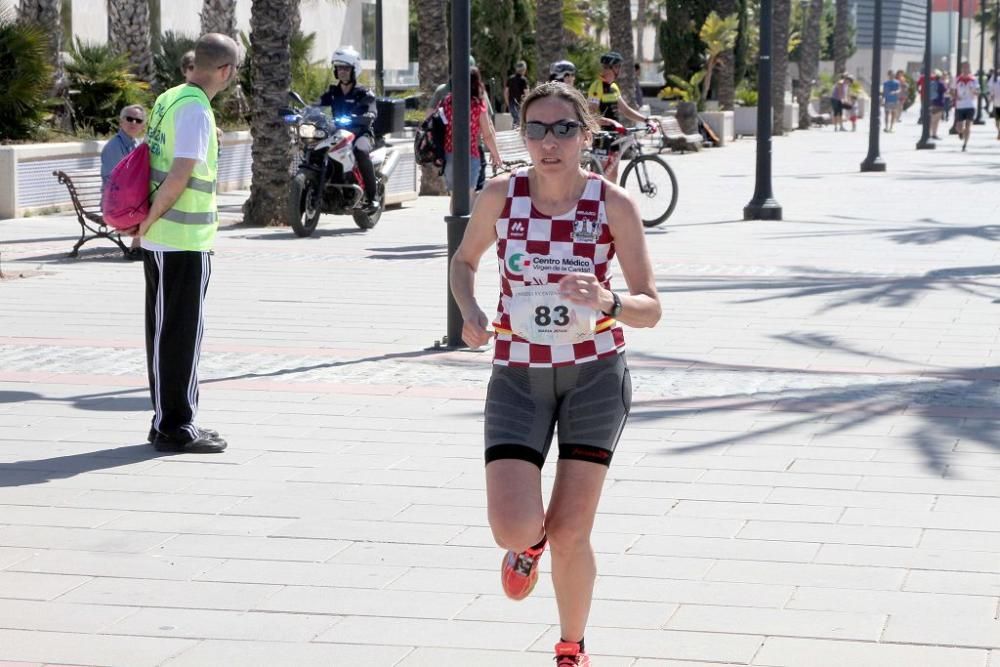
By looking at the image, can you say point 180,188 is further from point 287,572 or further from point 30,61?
point 30,61

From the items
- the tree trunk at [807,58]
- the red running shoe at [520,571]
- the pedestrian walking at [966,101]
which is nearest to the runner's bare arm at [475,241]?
the red running shoe at [520,571]

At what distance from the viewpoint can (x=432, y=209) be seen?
772 inches

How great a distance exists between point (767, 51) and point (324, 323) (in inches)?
355

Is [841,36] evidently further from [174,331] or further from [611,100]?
[174,331]

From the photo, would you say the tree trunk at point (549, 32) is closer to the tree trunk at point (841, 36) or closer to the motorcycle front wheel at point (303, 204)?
the motorcycle front wheel at point (303, 204)

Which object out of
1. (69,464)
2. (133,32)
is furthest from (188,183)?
(133,32)

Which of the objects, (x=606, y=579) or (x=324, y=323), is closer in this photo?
(x=606, y=579)

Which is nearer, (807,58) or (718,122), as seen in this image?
(718,122)

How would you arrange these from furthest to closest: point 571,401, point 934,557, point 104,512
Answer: point 104,512 < point 934,557 < point 571,401

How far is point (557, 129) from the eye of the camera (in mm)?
4180

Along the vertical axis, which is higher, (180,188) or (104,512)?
(180,188)

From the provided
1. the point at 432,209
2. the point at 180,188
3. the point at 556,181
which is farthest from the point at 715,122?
the point at 556,181

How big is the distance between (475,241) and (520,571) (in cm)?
92

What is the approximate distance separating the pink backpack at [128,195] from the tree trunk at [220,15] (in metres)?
19.6
